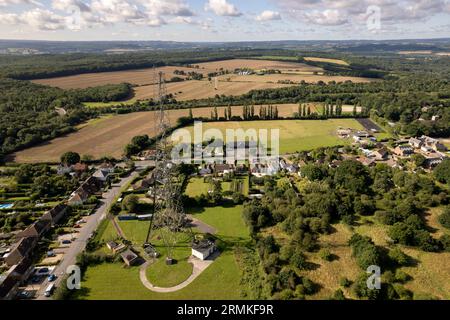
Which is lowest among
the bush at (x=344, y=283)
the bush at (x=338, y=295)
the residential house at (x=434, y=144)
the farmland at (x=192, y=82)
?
the bush at (x=344, y=283)

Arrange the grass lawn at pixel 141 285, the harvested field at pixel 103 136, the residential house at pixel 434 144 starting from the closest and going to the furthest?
the grass lawn at pixel 141 285 → the harvested field at pixel 103 136 → the residential house at pixel 434 144

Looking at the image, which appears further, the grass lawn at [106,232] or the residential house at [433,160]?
the residential house at [433,160]

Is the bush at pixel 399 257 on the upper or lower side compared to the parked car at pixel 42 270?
Result: upper

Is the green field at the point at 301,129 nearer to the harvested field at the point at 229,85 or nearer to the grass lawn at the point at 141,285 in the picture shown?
the harvested field at the point at 229,85

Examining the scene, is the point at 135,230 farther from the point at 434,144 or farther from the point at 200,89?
the point at 200,89

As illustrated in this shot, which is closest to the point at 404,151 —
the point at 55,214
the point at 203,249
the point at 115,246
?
the point at 203,249

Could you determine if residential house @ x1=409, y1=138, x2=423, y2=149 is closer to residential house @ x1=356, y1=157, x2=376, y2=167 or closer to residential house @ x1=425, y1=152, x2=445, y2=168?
residential house @ x1=425, y1=152, x2=445, y2=168

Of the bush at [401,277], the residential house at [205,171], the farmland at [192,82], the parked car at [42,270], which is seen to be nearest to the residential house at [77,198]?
the parked car at [42,270]
